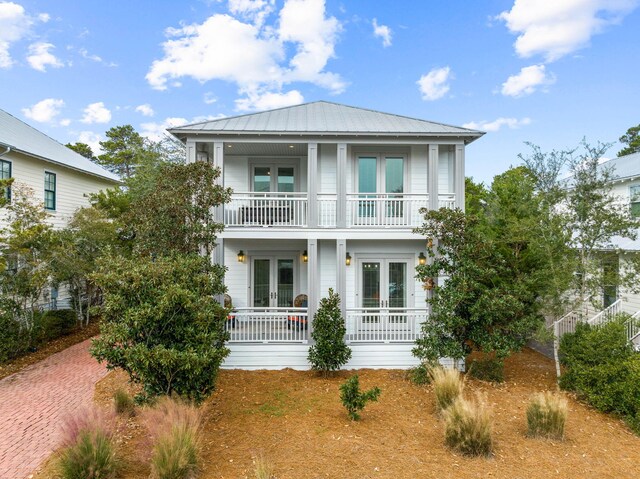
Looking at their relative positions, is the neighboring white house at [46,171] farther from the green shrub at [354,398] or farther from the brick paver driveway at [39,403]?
Result: the green shrub at [354,398]

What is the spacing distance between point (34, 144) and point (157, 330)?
14.2 m

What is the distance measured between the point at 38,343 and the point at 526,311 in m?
15.3

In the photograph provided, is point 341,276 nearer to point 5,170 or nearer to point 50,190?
point 5,170

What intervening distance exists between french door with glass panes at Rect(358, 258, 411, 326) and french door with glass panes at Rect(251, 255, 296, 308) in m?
2.52

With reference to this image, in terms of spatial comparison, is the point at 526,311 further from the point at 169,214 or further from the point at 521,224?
the point at 169,214

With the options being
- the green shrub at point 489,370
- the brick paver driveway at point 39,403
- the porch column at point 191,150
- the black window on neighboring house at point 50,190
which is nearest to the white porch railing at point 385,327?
the green shrub at point 489,370

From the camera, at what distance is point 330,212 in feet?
35.0

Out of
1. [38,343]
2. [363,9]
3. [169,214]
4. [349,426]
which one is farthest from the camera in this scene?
[363,9]

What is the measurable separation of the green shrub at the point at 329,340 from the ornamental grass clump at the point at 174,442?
434 centimetres

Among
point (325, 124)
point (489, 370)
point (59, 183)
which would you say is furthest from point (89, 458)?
point (59, 183)

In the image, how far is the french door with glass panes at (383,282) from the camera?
11703 millimetres

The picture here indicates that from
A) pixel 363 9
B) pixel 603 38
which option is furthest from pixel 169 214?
pixel 603 38

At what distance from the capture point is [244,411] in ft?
23.4

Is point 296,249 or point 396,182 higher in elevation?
point 396,182
